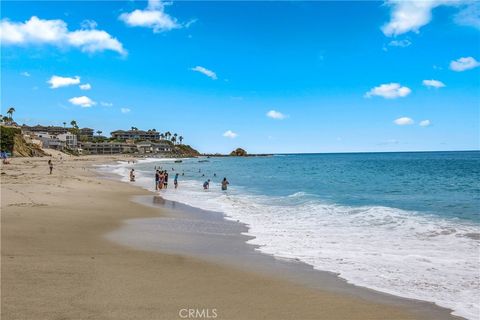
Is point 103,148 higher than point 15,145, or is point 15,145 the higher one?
point 103,148

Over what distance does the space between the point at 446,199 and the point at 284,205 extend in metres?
13.3

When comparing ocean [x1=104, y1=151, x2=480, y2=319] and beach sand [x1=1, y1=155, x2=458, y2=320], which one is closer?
beach sand [x1=1, y1=155, x2=458, y2=320]

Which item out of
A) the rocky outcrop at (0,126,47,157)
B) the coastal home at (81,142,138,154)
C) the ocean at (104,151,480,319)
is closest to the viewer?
the ocean at (104,151,480,319)

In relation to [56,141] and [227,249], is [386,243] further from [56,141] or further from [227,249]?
[56,141]

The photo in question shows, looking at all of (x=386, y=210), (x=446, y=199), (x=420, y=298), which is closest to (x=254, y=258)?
(x=420, y=298)

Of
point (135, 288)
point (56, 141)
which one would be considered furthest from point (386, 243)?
point (56, 141)

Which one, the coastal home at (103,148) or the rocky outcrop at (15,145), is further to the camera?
the coastal home at (103,148)

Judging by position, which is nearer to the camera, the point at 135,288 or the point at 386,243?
the point at 135,288

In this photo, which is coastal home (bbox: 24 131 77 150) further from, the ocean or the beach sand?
the beach sand

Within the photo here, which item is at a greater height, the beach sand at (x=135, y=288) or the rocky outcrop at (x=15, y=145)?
the rocky outcrop at (x=15, y=145)

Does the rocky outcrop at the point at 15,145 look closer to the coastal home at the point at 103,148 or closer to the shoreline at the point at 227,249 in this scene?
the coastal home at the point at 103,148

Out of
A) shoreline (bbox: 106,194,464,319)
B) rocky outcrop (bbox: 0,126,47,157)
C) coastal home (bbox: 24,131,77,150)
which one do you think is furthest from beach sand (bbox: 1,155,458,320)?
coastal home (bbox: 24,131,77,150)

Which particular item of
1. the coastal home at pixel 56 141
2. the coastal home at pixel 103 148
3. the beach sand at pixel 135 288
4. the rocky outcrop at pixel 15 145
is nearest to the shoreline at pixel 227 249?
the beach sand at pixel 135 288

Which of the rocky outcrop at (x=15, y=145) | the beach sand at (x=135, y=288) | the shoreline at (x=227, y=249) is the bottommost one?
the shoreline at (x=227, y=249)
